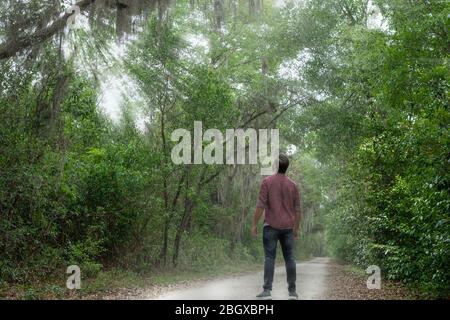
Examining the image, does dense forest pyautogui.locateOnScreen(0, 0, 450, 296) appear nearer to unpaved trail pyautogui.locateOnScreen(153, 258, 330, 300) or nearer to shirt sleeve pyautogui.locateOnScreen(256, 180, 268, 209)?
unpaved trail pyautogui.locateOnScreen(153, 258, 330, 300)

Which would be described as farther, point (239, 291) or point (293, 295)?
point (239, 291)


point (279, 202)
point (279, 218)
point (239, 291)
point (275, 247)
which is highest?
point (279, 202)

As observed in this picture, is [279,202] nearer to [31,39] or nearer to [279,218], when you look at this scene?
[279,218]

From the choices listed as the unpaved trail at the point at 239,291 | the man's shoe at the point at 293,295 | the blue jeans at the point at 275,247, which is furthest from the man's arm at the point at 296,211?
the unpaved trail at the point at 239,291

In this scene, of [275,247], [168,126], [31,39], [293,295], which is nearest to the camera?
[275,247]

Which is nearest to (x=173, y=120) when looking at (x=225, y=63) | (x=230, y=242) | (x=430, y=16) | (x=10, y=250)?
(x=10, y=250)

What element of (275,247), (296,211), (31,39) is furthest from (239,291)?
(31,39)

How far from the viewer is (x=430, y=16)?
10.4 meters

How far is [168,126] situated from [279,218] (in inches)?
359

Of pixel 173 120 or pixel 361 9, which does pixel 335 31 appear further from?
pixel 173 120

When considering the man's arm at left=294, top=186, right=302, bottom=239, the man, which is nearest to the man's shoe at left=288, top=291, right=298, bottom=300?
the man

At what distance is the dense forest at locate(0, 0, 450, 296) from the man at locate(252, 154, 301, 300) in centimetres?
228

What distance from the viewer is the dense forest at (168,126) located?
930 centimetres

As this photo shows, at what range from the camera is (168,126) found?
49.2 feet
